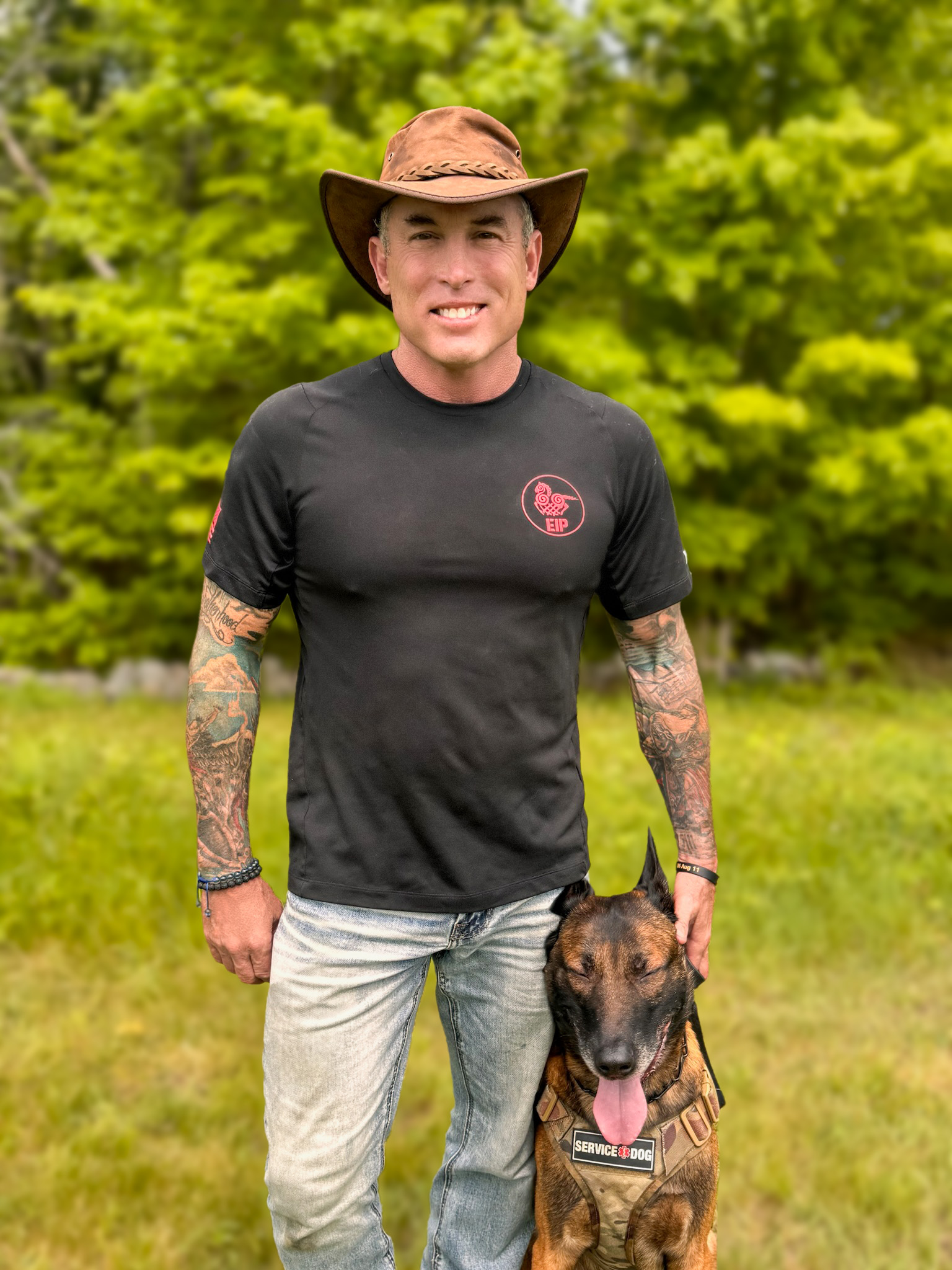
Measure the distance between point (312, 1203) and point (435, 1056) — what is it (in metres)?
2.39

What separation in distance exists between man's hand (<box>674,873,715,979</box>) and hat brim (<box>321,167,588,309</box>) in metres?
1.48

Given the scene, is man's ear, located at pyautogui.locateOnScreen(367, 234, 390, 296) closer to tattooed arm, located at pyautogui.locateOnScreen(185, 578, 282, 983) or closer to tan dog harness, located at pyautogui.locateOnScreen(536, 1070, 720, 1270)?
tattooed arm, located at pyautogui.locateOnScreen(185, 578, 282, 983)

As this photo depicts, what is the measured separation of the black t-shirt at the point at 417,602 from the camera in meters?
2.22

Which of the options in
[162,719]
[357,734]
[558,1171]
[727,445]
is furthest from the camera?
[727,445]

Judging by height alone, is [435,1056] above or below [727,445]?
below

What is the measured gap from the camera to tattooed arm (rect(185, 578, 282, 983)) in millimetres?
2354

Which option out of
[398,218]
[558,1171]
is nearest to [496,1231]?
[558,1171]

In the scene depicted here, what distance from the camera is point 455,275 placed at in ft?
7.25

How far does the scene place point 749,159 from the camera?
9.80m

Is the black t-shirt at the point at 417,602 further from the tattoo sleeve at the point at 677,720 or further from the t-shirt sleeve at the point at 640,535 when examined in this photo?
the tattoo sleeve at the point at 677,720

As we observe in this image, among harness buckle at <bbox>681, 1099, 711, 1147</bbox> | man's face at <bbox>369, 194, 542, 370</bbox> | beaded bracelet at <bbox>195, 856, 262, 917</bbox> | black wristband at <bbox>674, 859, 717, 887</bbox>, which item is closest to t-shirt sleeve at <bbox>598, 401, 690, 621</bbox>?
man's face at <bbox>369, 194, 542, 370</bbox>

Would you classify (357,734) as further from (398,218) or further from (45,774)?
(45,774)

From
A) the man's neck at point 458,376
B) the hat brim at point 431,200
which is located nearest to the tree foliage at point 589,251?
the hat brim at point 431,200

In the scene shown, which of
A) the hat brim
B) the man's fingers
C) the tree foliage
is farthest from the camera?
the tree foliage
